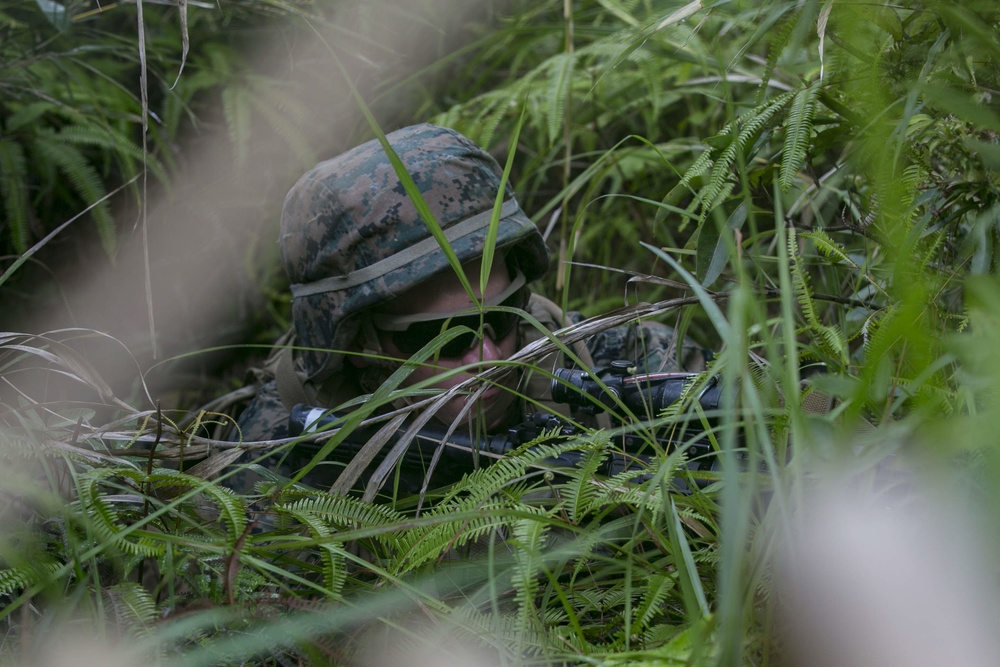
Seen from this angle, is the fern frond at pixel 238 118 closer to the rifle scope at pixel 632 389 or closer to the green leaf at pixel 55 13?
the green leaf at pixel 55 13

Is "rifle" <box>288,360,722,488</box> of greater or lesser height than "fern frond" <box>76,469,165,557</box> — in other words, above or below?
below

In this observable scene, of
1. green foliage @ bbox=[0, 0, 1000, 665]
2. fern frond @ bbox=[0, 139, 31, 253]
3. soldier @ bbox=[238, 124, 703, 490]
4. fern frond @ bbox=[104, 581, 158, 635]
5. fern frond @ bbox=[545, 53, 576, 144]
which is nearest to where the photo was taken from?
green foliage @ bbox=[0, 0, 1000, 665]

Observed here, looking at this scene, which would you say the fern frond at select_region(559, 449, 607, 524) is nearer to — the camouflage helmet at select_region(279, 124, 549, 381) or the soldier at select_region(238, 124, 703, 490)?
the soldier at select_region(238, 124, 703, 490)

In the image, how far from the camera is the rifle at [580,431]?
1377 mm

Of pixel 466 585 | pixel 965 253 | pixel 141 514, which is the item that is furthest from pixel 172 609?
pixel 965 253

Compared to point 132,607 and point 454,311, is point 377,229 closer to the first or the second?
point 454,311

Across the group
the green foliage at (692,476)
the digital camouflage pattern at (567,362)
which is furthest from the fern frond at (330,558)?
the digital camouflage pattern at (567,362)

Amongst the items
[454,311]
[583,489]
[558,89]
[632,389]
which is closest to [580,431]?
[632,389]

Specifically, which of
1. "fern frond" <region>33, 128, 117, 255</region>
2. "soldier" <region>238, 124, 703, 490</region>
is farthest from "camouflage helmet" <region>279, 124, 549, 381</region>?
"fern frond" <region>33, 128, 117, 255</region>

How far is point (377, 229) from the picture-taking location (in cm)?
204

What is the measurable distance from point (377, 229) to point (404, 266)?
0.14 meters

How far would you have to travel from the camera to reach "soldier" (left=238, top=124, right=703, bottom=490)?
201cm

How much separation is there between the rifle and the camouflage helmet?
33 centimetres

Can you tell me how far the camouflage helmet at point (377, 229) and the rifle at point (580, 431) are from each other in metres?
0.33
